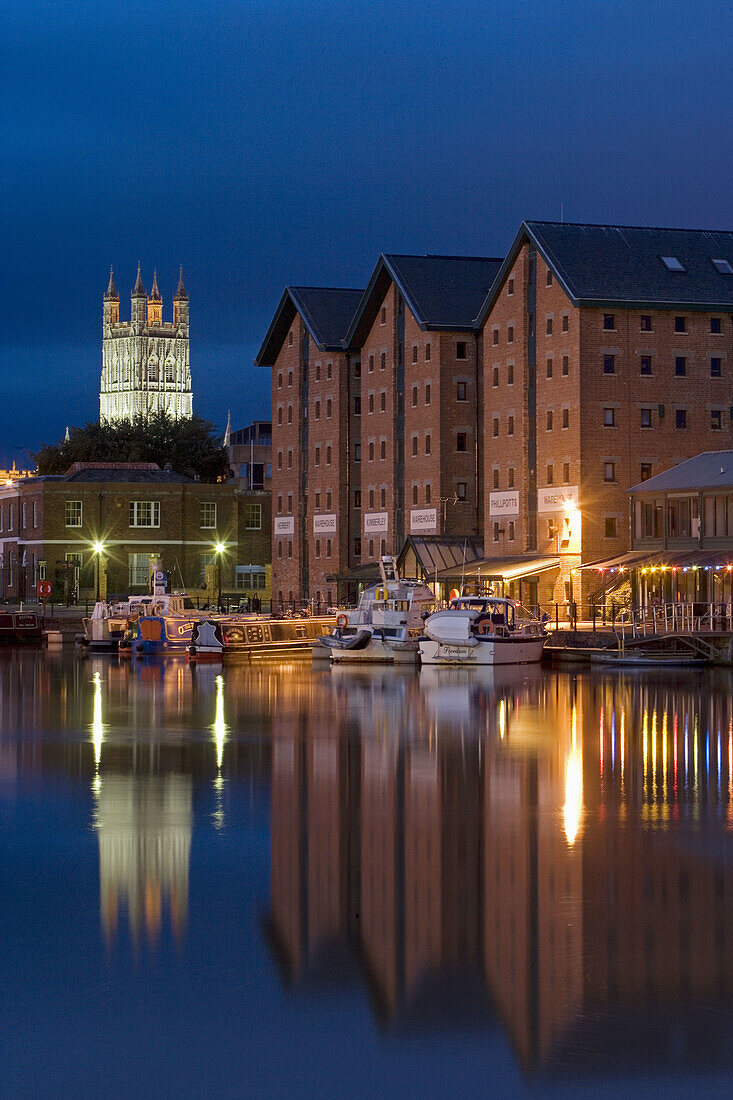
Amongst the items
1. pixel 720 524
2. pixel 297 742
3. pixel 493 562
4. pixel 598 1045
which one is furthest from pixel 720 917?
pixel 493 562

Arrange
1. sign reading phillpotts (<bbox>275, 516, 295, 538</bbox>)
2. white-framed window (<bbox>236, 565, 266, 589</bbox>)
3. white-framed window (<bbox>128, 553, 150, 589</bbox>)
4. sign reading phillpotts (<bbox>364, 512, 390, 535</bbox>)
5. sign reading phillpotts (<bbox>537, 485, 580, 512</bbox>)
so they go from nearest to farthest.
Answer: sign reading phillpotts (<bbox>537, 485, 580, 512</bbox>)
sign reading phillpotts (<bbox>364, 512, 390, 535</bbox>)
sign reading phillpotts (<bbox>275, 516, 295, 538</bbox>)
white-framed window (<bbox>128, 553, 150, 589</bbox>)
white-framed window (<bbox>236, 565, 266, 589</bbox>)

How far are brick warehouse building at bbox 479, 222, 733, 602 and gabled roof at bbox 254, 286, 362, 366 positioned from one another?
20.3 metres

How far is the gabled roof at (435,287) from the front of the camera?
88.5 m

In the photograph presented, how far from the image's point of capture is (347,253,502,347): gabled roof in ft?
290

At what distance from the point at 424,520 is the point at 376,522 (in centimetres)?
616

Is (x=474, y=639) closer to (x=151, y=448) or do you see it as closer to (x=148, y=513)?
(x=148, y=513)

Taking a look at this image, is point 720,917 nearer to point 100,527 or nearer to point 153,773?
point 153,773

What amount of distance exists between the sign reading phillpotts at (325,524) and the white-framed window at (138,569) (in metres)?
22.9

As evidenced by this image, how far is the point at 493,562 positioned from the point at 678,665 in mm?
21309

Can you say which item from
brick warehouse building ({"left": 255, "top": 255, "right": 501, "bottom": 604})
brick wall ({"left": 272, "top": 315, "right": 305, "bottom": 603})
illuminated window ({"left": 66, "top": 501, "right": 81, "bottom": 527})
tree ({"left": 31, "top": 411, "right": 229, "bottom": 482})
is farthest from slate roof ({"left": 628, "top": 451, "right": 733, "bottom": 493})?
tree ({"left": 31, "top": 411, "right": 229, "bottom": 482})

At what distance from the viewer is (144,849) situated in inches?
840

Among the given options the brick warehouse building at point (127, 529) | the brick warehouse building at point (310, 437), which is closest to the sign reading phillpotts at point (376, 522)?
the brick warehouse building at point (310, 437)

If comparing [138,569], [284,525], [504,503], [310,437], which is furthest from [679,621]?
[138,569]

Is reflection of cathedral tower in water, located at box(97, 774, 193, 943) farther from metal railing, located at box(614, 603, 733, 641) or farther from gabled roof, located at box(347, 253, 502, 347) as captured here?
gabled roof, located at box(347, 253, 502, 347)
